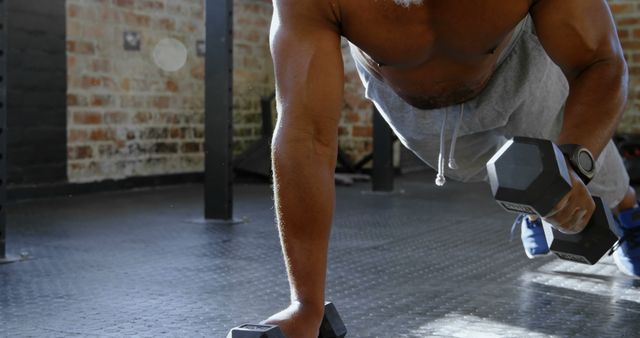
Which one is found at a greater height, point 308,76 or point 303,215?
point 308,76

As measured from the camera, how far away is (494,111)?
6.29 feet

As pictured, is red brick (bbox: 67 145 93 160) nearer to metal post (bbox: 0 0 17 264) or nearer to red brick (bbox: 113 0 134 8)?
red brick (bbox: 113 0 134 8)

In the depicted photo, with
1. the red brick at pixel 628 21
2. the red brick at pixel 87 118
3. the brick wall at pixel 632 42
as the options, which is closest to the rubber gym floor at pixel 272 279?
the red brick at pixel 87 118

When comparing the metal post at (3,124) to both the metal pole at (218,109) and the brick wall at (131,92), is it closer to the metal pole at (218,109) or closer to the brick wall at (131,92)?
the metal pole at (218,109)

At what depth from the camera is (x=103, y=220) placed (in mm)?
3881

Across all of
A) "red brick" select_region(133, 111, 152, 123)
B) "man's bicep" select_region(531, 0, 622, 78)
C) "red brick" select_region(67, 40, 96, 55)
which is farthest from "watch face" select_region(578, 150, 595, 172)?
"red brick" select_region(133, 111, 152, 123)

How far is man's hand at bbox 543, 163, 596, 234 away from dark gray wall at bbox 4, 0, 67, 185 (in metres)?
3.80

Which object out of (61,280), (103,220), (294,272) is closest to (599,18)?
(294,272)

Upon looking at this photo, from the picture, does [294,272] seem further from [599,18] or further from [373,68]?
[599,18]

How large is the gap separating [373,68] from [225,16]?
208 cm

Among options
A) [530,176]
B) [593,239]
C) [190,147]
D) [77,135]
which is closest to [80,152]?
[77,135]

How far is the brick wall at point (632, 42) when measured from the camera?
6.57m

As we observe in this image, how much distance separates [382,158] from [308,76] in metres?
3.75

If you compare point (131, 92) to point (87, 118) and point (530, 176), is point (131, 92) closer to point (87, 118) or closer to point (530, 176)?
point (87, 118)
